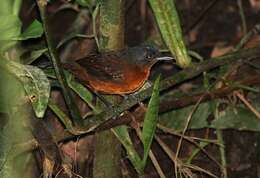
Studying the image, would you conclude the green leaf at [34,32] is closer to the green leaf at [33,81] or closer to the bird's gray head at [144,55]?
the green leaf at [33,81]

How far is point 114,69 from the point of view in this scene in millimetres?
4160

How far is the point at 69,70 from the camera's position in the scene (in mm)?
3904

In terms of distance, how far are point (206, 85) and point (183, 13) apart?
155cm

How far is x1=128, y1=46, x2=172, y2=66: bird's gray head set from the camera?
423 cm

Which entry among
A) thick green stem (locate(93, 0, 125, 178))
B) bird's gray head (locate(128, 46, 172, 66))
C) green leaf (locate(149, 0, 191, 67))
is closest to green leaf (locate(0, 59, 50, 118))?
thick green stem (locate(93, 0, 125, 178))

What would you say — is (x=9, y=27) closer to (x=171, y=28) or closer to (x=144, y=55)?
(x=171, y=28)

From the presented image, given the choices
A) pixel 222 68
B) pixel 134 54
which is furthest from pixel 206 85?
pixel 134 54

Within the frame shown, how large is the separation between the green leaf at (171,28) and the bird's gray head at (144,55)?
1.25 feet

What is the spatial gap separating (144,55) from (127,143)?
2.62 ft

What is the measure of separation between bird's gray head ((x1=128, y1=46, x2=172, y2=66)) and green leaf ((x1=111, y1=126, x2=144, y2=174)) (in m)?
0.63

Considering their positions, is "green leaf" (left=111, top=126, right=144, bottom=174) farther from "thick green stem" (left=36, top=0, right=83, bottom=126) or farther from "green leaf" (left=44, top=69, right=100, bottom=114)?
"thick green stem" (left=36, top=0, right=83, bottom=126)

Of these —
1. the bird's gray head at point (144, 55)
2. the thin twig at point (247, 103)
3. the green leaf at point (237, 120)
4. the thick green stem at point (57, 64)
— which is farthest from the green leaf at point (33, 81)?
the thin twig at point (247, 103)

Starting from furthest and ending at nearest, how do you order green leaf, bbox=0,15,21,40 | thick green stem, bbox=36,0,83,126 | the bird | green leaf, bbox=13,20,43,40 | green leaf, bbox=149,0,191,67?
the bird < green leaf, bbox=149,0,191,67 < green leaf, bbox=13,20,43,40 < green leaf, bbox=0,15,21,40 < thick green stem, bbox=36,0,83,126

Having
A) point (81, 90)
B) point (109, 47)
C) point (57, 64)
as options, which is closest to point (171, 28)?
point (109, 47)
